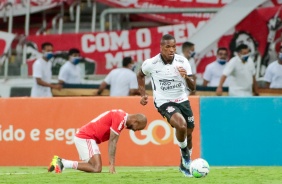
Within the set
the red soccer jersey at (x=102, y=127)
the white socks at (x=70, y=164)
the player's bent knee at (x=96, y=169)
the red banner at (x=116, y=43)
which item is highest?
the red banner at (x=116, y=43)

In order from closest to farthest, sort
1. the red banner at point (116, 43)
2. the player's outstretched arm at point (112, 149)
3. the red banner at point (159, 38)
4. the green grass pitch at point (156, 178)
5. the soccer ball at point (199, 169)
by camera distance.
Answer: the green grass pitch at point (156, 178)
the soccer ball at point (199, 169)
the player's outstretched arm at point (112, 149)
the red banner at point (159, 38)
the red banner at point (116, 43)

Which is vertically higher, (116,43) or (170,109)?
(116,43)

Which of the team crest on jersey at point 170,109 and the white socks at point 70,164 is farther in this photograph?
the white socks at point 70,164

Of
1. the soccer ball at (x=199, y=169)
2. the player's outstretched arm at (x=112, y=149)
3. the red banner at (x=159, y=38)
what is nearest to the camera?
the soccer ball at (x=199, y=169)

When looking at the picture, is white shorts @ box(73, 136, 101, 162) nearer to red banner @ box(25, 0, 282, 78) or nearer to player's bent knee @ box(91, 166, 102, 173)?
player's bent knee @ box(91, 166, 102, 173)

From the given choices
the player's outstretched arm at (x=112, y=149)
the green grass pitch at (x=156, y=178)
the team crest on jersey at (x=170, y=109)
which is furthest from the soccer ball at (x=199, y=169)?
the player's outstretched arm at (x=112, y=149)

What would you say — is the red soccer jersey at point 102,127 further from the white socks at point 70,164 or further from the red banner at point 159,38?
the red banner at point 159,38

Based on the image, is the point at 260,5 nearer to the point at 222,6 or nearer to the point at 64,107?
the point at 222,6

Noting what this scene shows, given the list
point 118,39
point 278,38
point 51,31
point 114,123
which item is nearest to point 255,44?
point 278,38

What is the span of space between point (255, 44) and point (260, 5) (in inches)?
38.1

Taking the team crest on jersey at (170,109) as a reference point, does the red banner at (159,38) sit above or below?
above

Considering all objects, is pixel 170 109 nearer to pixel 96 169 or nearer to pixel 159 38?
pixel 96 169

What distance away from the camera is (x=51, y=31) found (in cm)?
2591

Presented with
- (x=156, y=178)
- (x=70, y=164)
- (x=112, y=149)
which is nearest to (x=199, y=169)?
(x=156, y=178)
